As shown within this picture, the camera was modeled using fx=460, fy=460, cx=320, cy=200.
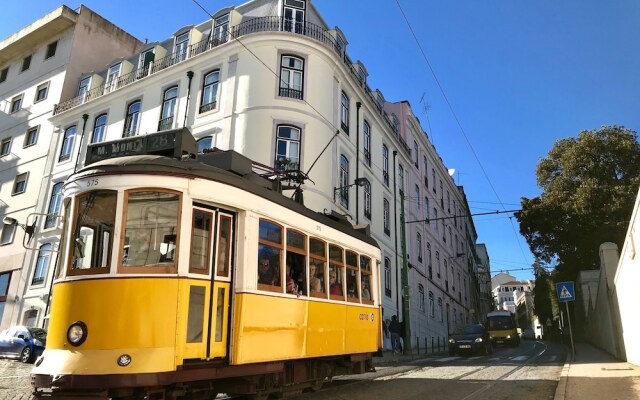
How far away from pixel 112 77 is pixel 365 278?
21.2m

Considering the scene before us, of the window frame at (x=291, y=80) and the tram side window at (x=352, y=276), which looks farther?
the window frame at (x=291, y=80)

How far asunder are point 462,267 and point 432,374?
3762cm

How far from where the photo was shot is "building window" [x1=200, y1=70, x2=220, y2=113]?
2001 centimetres

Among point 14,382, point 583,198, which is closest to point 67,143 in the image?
point 14,382

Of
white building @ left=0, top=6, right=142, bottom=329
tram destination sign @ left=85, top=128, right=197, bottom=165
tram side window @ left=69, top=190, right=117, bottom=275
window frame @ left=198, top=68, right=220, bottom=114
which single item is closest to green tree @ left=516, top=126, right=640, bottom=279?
window frame @ left=198, top=68, right=220, bottom=114

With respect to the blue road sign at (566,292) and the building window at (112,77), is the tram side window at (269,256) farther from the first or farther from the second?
the building window at (112,77)

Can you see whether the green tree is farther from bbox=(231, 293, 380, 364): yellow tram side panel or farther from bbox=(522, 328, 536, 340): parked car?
bbox=(522, 328, 536, 340): parked car

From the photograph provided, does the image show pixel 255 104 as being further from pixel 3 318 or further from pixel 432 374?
pixel 3 318

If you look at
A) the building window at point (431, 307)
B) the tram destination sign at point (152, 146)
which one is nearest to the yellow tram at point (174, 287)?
the tram destination sign at point (152, 146)

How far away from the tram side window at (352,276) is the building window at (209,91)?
42.0 feet

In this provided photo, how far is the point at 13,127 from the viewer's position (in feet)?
94.0

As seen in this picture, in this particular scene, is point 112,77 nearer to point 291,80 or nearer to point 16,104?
point 16,104

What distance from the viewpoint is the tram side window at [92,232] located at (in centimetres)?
539

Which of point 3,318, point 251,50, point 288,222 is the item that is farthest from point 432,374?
point 3,318
